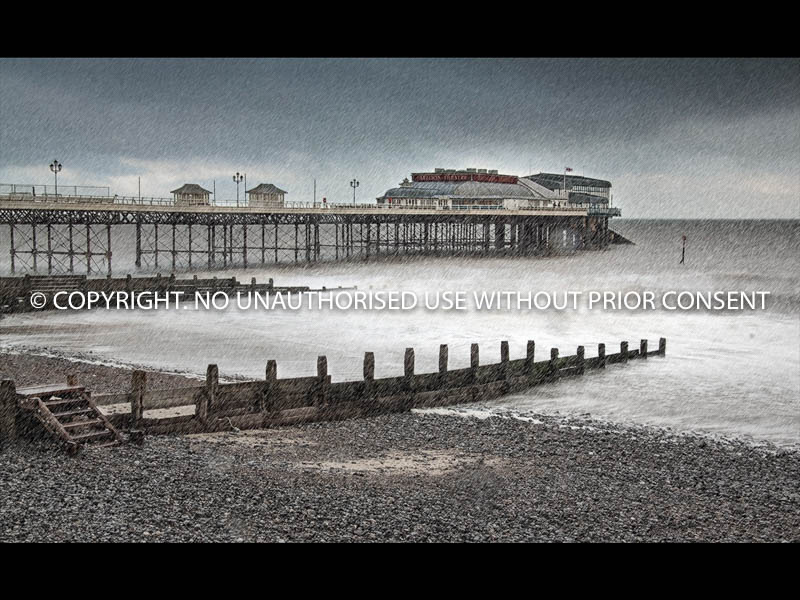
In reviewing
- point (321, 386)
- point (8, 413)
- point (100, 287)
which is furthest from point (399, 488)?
point (100, 287)

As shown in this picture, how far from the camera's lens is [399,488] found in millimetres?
8438

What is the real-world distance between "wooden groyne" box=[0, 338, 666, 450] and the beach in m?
0.21

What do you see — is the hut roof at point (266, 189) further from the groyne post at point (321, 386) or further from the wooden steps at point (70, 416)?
the wooden steps at point (70, 416)

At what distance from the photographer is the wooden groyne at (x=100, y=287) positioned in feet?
80.0

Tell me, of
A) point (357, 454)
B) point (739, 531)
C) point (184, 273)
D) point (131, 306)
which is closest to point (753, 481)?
point (739, 531)

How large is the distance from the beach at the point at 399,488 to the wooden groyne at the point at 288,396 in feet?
0.69

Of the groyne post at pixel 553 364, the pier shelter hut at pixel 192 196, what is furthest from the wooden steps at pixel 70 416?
the pier shelter hut at pixel 192 196

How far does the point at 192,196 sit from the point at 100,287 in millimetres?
23481

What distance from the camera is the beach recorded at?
7.08 meters

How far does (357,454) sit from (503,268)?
4287cm

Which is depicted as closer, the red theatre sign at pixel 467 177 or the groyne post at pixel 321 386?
the groyne post at pixel 321 386

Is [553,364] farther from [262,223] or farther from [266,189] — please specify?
[266,189]

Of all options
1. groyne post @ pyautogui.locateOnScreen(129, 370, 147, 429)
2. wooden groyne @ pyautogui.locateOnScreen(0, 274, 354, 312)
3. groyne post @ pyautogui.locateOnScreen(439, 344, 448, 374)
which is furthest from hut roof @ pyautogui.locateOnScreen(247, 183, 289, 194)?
groyne post @ pyautogui.locateOnScreen(129, 370, 147, 429)

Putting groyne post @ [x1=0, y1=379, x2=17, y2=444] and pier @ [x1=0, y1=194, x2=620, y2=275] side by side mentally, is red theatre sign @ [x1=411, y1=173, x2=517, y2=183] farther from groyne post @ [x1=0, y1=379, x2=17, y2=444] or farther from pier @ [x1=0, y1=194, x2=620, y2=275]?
groyne post @ [x1=0, y1=379, x2=17, y2=444]
